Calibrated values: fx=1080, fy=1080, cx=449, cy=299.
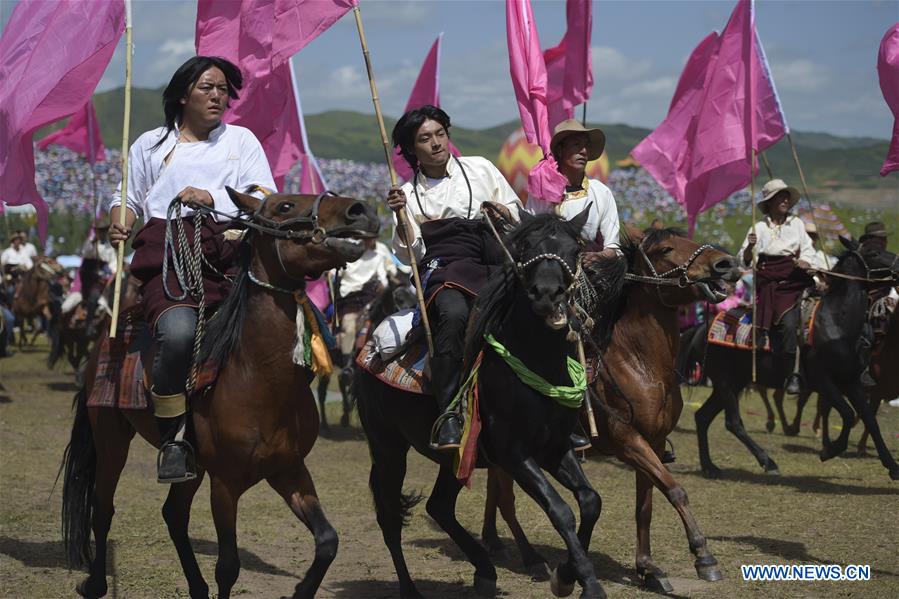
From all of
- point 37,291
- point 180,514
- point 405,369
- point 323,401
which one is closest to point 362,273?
point 323,401

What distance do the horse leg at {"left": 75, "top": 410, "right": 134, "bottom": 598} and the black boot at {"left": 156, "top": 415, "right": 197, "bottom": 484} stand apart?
3.49 feet

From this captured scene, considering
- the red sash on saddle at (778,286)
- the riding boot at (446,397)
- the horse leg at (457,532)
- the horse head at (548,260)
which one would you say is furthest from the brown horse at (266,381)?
the red sash on saddle at (778,286)

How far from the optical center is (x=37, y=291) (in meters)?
22.4

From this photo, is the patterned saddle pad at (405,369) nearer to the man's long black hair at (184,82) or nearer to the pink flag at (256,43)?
the man's long black hair at (184,82)

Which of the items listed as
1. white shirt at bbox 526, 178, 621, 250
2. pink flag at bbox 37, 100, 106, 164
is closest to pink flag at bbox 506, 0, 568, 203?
white shirt at bbox 526, 178, 621, 250

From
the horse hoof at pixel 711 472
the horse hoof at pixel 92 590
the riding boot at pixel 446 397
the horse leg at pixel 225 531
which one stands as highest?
the riding boot at pixel 446 397

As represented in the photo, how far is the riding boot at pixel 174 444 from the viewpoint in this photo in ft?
18.6

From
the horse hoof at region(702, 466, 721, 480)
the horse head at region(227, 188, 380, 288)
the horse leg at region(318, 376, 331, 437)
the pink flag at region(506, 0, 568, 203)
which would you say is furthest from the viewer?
the horse leg at region(318, 376, 331, 437)

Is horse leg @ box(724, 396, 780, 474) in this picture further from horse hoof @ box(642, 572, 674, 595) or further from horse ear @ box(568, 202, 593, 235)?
horse ear @ box(568, 202, 593, 235)

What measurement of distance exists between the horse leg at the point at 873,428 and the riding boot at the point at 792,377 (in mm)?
616

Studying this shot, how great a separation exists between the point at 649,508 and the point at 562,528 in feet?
6.45

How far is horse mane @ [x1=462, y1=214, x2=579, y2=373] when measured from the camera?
228 inches

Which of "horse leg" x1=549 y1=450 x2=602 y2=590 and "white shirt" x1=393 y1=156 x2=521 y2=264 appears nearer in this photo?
"horse leg" x1=549 y1=450 x2=602 y2=590

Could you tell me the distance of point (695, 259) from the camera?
24.5 feet
